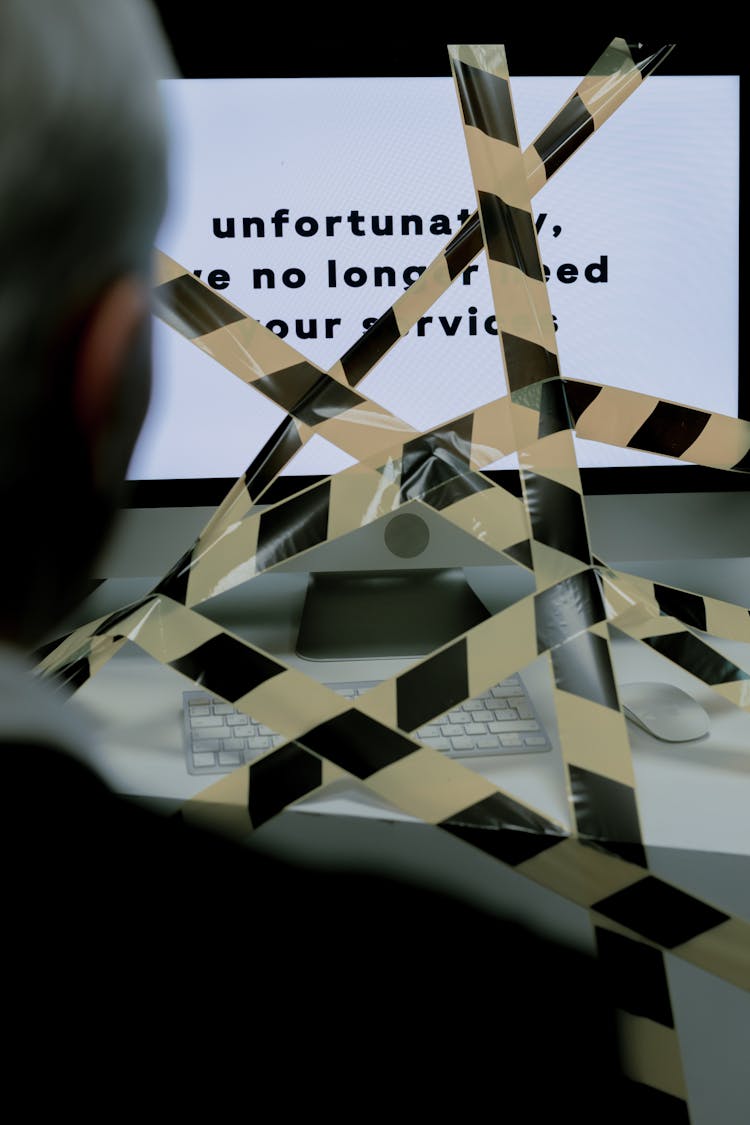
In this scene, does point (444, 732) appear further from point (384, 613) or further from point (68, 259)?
point (68, 259)

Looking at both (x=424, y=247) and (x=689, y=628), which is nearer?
(x=689, y=628)

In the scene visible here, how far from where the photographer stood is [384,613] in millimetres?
818

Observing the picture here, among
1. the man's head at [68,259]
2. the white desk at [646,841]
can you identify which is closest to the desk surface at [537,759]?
the white desk at [646,841]

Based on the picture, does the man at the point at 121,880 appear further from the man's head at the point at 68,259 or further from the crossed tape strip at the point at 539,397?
the crossed tape strip at the point at 539,397

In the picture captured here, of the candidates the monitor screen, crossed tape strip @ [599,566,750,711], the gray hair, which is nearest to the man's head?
the gray hair

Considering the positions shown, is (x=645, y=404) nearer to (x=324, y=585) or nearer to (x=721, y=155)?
(x=721, y=155)

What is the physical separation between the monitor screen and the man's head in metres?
0.51

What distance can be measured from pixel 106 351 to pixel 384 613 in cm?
62

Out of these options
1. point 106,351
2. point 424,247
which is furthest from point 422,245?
point 106,351

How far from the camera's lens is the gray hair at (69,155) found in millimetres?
172

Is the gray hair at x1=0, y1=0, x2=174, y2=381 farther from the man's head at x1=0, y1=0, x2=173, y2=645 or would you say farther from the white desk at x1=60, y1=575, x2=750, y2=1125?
the white desk at x1=60, y1=575, x2=750, y2=1125

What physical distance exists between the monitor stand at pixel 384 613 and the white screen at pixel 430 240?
0.12 meters

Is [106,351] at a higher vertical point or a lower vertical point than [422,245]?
lower

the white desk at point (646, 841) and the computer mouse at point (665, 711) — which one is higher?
the computer mouse at point (665, 711)
